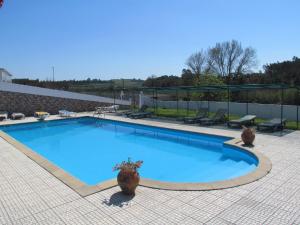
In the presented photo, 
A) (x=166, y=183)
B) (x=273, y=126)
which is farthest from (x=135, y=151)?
(x=273, y=126)

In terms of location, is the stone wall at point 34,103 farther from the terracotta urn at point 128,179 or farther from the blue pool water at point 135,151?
the terracotta urn at point 128,179

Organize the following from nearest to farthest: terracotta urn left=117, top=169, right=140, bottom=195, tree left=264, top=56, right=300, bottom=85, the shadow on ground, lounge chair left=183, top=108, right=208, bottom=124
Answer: the shadow on ground → terracotta urn left=117, top=169, right=140, bottom=195 → lounge chair left=183, top=108, right=208, bottom=124 → tree left=264, top=56, right=300, bottom=85

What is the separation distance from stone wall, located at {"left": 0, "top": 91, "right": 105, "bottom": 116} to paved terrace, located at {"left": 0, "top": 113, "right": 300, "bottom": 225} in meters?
12.9

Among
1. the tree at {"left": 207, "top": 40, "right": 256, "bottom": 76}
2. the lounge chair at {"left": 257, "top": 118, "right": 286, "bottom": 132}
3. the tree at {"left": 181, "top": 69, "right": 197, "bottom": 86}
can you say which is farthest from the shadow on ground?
the tree at {"left": 207, "top": 40, "right": 256, "bottom": 76}

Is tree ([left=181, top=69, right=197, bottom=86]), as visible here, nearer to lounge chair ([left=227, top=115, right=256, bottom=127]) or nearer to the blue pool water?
the blue pool water

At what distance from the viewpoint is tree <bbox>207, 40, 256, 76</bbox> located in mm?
33500

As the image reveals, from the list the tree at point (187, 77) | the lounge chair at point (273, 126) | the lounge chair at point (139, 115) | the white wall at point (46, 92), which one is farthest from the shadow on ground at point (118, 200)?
the tree at point (187, 77)

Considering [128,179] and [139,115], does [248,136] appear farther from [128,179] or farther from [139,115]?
[139,115]

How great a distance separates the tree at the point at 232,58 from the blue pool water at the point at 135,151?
22.6 m

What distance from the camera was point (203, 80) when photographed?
23406 mm

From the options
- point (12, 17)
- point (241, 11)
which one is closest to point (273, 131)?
point (241, 11)

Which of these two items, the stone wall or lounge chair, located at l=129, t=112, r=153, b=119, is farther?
the stone wall

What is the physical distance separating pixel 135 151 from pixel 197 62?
30.0m

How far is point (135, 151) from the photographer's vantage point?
10133 mm
